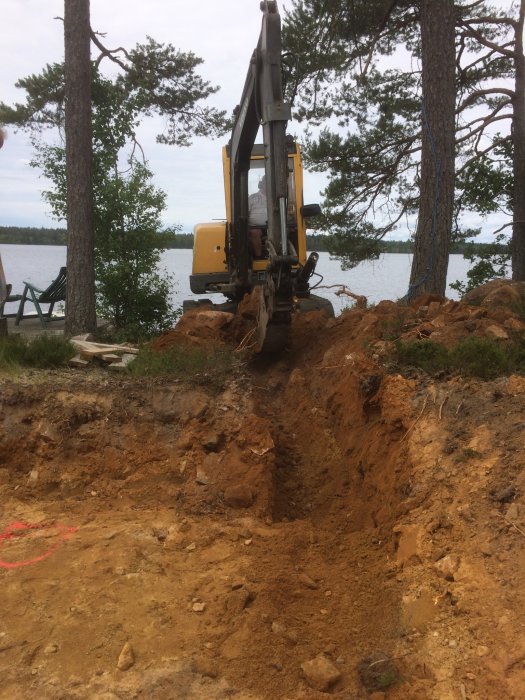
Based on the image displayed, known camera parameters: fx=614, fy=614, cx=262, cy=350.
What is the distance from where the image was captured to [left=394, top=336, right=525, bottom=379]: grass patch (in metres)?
4.72

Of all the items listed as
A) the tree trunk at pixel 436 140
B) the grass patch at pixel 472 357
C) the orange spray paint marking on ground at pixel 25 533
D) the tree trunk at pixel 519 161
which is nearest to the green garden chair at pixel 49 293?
the tree trunk at pixel 436 140

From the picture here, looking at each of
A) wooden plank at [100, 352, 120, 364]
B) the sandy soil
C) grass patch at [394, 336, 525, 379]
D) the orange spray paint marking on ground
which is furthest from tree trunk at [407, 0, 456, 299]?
the orange spray paint marking on ground

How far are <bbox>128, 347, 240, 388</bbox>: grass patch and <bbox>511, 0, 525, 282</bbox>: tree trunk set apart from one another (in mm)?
8279

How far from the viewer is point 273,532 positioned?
14.2ft

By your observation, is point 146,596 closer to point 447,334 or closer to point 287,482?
point 287,482

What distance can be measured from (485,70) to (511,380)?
10248mm

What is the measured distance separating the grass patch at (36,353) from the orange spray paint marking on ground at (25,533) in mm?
2274

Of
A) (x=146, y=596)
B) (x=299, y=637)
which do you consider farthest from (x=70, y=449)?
(x=299, y=637)

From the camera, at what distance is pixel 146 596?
3.51 meters

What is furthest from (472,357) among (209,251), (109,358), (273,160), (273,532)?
(209,251)

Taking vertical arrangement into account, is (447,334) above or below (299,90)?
below

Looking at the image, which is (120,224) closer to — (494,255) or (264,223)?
(264,223)

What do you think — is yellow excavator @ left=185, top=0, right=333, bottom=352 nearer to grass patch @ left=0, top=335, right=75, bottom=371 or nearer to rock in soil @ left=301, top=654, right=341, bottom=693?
grass patch @ left=0, top=335, right=75, bottom=371

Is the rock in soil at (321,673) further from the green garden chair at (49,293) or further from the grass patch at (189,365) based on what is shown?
the green garden chair at (49,293)
